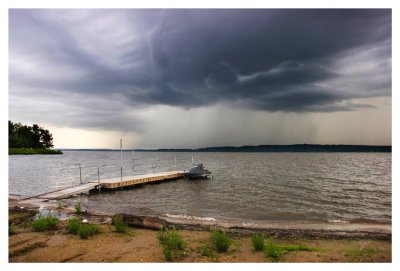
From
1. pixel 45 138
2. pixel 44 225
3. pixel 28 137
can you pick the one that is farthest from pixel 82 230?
pixel 45 138

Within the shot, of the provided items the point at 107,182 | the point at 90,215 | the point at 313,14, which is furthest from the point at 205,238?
the point at 107,182

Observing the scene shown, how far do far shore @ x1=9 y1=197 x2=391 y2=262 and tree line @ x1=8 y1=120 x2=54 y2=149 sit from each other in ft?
296

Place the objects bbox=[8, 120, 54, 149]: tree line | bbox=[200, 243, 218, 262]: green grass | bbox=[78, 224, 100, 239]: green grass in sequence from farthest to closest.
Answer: bbox=[8, 120, 54, 149]: tree line < bbox=[78, 224, 100, 239]: green grass < bbox=[200, 243, 218, 262]: green grass

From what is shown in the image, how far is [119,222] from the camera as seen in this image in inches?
361

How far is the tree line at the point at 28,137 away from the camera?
87.1 m

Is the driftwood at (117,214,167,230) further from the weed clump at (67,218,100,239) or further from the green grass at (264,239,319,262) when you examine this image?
the green grass at (264,239,319,262)

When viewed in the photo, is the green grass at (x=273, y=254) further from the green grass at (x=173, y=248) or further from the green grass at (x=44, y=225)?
the green grass at (x=44, y=225)

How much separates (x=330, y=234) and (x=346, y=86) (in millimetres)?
5243

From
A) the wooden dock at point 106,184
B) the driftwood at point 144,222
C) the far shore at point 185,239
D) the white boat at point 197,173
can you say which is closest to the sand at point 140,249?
the far shore at point 185,239

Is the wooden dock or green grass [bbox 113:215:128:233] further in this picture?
the wooden dock

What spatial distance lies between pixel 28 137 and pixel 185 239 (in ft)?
355

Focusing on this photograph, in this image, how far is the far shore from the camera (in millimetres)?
6262

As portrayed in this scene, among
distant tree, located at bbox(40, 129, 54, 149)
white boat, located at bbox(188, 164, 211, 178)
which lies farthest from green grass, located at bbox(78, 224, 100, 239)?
distant tree, located at bbox(40, 129, 54, 149)
